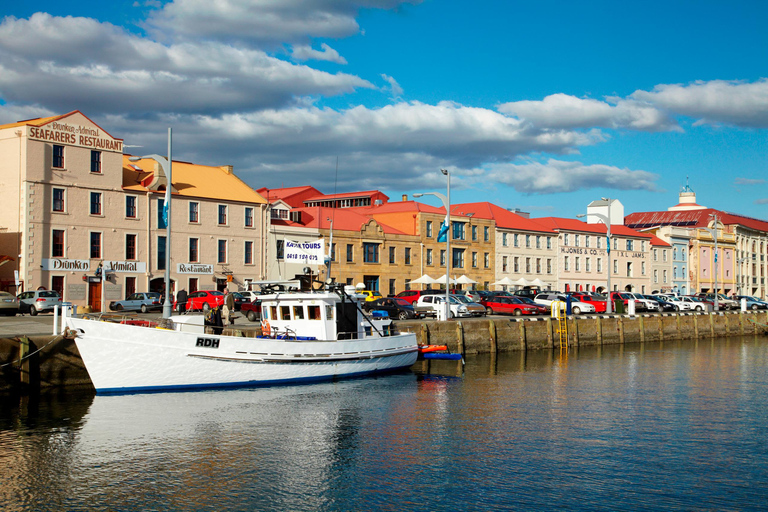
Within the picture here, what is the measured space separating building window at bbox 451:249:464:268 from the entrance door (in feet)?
123

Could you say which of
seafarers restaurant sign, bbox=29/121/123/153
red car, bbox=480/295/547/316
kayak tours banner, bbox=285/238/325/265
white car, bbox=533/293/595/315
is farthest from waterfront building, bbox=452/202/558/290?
kayak tours banner, bbox=285/238/325/265

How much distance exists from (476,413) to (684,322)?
134ft

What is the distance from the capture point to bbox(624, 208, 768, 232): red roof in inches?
4481

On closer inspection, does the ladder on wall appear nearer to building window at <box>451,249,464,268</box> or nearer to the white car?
the white car

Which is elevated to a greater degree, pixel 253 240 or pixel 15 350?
pixel 253 240

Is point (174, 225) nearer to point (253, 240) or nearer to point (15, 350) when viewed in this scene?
point (253, 240)

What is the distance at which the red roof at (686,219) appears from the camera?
114 meters

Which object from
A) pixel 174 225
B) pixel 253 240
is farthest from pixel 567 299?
pixel 174 225

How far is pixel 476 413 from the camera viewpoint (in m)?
24.7

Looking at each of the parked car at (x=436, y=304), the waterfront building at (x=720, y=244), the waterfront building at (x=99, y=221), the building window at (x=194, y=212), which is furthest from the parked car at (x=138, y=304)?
the waterfront building at (x=720, y=244)

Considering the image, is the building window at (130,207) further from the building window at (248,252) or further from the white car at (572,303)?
the white car at (572,303)

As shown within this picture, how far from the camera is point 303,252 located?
30.1 m

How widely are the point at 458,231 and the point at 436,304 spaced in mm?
30889

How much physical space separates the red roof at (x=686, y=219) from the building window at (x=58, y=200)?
91.9 metres
